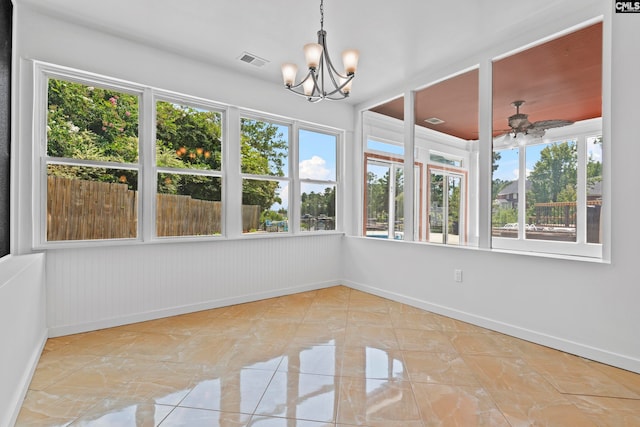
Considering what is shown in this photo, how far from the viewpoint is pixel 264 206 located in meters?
4.43

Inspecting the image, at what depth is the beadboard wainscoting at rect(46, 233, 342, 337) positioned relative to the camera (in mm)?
3064

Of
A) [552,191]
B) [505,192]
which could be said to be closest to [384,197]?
[505,192]

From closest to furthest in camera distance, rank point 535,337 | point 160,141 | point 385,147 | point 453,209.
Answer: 1. point 535,337
2. point 160,141
3. point 453,209
4. point 385,147

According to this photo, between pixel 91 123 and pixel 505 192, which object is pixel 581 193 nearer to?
pixel 505 192

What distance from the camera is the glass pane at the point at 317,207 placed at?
190 inches

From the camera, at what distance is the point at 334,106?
5023 mm

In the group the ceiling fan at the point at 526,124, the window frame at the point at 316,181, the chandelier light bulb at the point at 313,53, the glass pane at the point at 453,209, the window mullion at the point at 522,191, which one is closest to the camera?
the chandelier light bulb at the point at 313,53

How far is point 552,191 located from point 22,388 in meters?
4.31

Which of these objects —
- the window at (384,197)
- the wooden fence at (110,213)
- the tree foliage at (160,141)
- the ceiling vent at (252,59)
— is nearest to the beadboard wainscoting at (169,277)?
the wooden fence at (110,213)

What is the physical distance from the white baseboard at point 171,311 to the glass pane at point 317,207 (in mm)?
882

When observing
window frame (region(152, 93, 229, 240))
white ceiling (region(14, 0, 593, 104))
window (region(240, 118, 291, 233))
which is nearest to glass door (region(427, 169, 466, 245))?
white ceiling (region(14, 0, 593, 104))

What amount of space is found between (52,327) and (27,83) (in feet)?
7.10

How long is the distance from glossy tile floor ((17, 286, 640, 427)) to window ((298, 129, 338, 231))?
1.89 meters

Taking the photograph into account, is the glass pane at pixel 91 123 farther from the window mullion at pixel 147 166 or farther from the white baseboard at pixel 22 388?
the white baseboard at pixel 22 388
